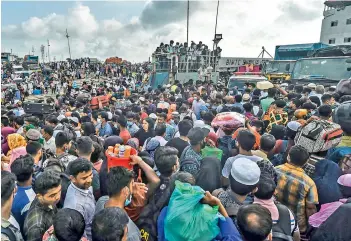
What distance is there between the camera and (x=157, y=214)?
241 centimetres

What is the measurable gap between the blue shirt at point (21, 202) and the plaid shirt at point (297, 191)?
240 cm

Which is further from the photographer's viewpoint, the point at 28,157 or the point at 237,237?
the point at 28,157

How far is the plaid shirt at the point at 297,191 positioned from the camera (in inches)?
106

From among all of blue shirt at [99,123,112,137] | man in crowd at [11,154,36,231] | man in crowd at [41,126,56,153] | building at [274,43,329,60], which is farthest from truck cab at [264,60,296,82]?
man in crowd at [11,154,36,231]

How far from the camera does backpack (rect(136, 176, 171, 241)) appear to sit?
237 centimetres

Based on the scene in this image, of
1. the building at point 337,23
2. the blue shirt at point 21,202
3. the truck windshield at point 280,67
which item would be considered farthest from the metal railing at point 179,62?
the building at point 337,23

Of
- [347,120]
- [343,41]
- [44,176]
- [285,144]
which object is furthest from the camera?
[343,41]

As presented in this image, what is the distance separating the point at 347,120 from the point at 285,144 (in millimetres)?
852

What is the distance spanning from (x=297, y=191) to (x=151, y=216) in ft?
4.63

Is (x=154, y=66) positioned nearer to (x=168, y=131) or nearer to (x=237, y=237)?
(x=168, y=131)

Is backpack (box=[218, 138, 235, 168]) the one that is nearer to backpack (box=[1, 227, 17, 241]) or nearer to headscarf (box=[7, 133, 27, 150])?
backpack (box=[1, 227, 17, 241])

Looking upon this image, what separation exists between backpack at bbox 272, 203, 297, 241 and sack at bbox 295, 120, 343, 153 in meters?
1.22

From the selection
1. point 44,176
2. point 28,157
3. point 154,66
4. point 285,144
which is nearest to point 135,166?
point 44,176

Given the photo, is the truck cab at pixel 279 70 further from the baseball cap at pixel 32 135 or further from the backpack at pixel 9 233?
the backpack at pixel 9 233
